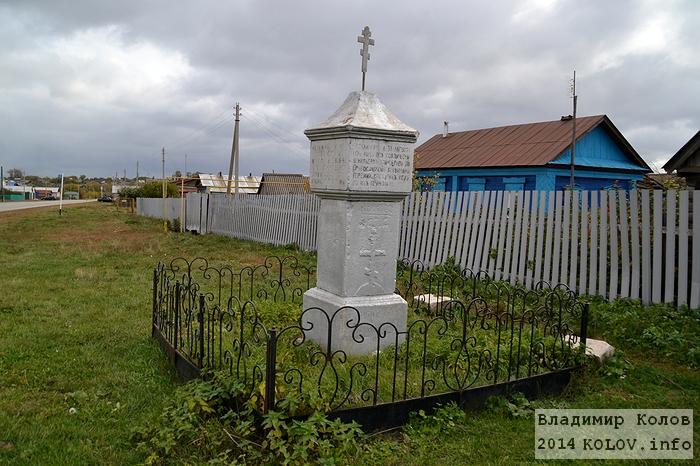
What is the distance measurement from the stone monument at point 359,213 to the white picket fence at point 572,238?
378cm

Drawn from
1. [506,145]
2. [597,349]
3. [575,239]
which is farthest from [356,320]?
[506,145]

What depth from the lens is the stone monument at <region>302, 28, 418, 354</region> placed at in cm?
468

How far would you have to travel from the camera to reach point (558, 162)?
1661cm

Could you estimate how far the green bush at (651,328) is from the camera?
5.53 metres

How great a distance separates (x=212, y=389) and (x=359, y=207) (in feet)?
6.42

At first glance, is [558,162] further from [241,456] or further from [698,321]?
[241,456]

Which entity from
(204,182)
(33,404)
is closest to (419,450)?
(33,404)

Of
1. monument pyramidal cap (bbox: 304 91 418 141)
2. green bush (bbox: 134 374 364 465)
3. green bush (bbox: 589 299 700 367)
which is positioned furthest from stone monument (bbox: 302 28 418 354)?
green bush (bbox: 589 299 700 367)

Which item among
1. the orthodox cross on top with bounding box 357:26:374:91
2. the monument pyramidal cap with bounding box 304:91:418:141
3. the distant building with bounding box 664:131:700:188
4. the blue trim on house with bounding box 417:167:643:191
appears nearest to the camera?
the monument pyramidal cap with bounding box 304:91:418:141

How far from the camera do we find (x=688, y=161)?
10.9 metres

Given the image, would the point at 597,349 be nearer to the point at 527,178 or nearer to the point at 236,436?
the point at 236,436

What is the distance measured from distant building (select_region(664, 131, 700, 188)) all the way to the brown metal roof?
5459 millimetres

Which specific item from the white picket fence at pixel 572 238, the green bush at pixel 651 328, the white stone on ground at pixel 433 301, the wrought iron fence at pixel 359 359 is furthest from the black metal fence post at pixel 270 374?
the white picket fence at pixel 572 238

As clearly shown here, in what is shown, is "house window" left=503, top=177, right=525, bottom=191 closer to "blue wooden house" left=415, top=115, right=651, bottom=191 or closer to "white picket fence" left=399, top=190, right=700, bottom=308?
"blue wooden house" left=415, top=115, right=651, bottom=191
